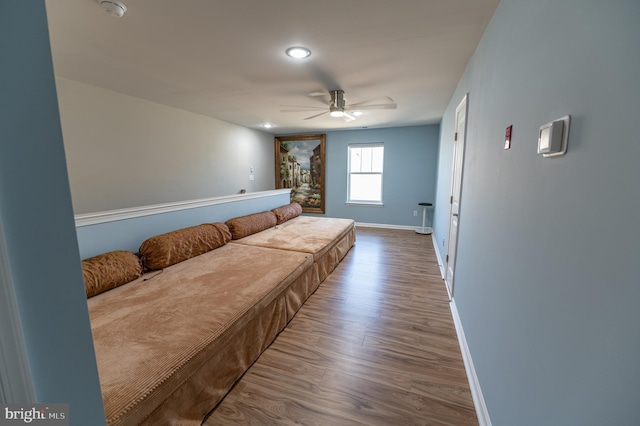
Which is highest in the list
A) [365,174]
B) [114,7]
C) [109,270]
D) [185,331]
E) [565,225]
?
[114,7]

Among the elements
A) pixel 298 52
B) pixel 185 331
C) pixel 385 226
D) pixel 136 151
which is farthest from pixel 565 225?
pixel 385 226

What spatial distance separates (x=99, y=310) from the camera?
5.19ft

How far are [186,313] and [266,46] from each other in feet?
6.73

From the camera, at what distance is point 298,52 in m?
2.08

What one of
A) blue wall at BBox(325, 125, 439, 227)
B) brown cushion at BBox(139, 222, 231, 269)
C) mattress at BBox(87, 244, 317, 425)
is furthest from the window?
mattress at BBox(87, 244, 317, 425)

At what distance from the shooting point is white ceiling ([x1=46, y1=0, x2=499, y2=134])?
1.56 metres

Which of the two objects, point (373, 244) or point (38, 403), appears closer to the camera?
point (38, 403)

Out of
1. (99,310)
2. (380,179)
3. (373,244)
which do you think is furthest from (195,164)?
(380,179)

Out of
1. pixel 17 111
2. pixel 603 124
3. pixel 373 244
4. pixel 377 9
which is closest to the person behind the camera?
pixel 17 111

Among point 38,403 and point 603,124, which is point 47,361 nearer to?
point 38,403

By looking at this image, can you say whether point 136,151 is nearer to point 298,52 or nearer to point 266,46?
point 266,46

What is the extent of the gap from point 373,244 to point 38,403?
180 inches

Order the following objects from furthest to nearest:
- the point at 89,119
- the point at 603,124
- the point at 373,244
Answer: the point at 373,244
the point at 89,119
the point at 603,124

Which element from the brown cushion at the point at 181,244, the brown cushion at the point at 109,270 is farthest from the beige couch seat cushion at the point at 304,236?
the brown cushion at the point at 109,270
